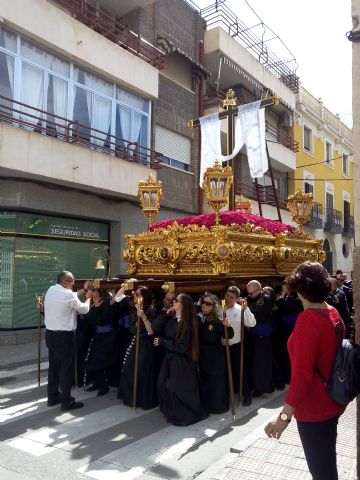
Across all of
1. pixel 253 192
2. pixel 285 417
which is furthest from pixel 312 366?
pixel 253 192

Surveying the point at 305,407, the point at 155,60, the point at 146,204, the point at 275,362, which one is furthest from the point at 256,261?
the point at 155,60

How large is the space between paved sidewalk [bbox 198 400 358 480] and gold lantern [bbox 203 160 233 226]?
3.42 m

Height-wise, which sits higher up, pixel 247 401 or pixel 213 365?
pixel 213 365

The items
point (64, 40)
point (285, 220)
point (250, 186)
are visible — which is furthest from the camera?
point (285, 220)

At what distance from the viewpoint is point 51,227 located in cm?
1127

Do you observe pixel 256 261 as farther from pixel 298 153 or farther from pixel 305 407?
pixel 298 153

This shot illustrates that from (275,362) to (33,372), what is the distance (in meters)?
4.04

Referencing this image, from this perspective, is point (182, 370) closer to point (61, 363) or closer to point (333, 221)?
point (61, 363)

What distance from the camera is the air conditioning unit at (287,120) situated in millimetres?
21156

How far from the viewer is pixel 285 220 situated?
20.1 m

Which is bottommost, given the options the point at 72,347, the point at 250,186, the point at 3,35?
the point at 72,347

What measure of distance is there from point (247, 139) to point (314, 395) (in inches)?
266

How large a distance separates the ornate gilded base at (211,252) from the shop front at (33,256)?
3946 mm

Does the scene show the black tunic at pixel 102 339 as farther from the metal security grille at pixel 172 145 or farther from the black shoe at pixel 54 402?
the metal security grille at pixel 172 145
